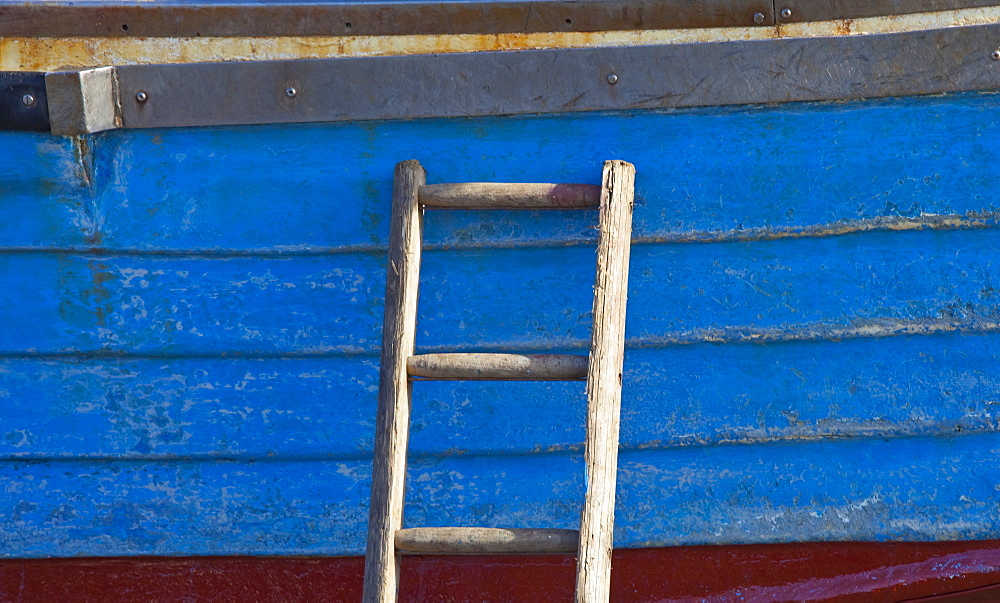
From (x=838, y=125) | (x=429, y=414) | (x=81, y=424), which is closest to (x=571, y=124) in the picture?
(x=838, y=125)

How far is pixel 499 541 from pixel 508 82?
94 centimetres

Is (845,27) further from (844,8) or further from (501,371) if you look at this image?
(501,371)

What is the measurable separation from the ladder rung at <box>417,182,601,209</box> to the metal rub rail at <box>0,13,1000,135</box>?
173 mm

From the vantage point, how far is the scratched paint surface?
180 centimetres

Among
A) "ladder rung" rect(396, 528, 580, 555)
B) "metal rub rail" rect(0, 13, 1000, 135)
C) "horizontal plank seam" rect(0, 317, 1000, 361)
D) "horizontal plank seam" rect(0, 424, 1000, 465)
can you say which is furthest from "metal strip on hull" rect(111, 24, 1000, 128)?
"ladder rung" rect(396, 528, 580, 555)

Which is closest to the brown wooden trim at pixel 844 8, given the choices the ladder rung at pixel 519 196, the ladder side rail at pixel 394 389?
the ladder rung at pixel 519 196

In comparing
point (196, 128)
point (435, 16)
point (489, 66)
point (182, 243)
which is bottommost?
point (182, 243)

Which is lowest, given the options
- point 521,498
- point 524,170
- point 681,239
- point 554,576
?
point 554,576

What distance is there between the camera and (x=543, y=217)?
1836 millimetres

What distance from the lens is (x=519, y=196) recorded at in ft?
5.65

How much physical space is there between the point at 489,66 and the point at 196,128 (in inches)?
25.7

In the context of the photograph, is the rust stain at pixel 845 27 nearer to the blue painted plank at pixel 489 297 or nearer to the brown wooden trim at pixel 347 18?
the brown wooden trim at pixel 347 18

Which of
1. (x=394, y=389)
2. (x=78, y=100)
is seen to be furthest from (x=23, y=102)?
(x=394, y=389)

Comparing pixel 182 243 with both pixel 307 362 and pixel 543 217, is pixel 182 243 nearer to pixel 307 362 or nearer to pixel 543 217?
pixel 307 362
